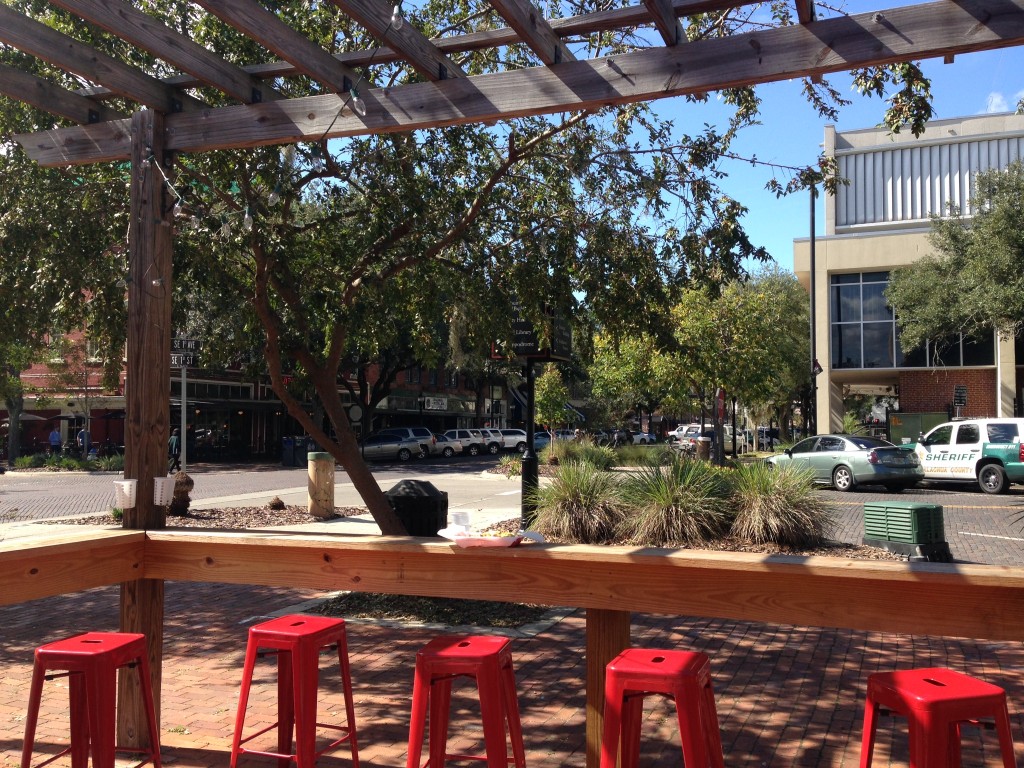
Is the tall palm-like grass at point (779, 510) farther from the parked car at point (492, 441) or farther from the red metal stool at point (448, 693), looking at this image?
the parked car at point (492, 441)

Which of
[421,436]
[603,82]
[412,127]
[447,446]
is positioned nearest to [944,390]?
[421,436]

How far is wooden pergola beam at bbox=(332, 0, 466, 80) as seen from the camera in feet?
13.6

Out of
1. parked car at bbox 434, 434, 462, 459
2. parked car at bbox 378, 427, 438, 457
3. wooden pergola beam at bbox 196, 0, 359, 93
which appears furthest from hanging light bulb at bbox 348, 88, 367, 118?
parked car at bbox 434, 434, 462, 459

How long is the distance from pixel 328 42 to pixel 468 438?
1534 inches

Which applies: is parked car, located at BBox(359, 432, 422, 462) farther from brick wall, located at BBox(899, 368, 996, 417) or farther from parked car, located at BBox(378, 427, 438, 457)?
brick wall, located at BBox(899, 368, 996, 417)

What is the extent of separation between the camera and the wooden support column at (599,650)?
3941mm

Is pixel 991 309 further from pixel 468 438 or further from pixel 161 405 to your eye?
pixel 468 438

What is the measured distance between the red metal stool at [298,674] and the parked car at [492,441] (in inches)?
1721

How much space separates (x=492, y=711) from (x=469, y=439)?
143 ft

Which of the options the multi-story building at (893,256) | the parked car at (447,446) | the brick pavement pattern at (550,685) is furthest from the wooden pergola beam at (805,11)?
the parked car at (447,446)

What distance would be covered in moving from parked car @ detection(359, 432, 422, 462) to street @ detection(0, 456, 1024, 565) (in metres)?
8.25

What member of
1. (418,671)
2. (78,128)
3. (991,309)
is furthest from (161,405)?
(991,309)

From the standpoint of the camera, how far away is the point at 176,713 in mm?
5398

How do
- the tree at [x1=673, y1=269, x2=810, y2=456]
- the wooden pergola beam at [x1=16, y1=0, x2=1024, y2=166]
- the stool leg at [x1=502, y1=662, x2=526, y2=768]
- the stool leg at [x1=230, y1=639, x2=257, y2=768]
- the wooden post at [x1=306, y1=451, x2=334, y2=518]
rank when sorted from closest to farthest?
the stool leg at [x1=502, y1=662, x2=526, y2=768], the wooden pergola beam at [x1=16, y1=0, x2=1024, y2=166], the stool leg at [x1=230, y1=639, x2=257, y2=768], the wooden post at [x1=306, y1=451, x2=334, y2=518], the tree at [x1=673, y1=269, x2=810, y2=456]
